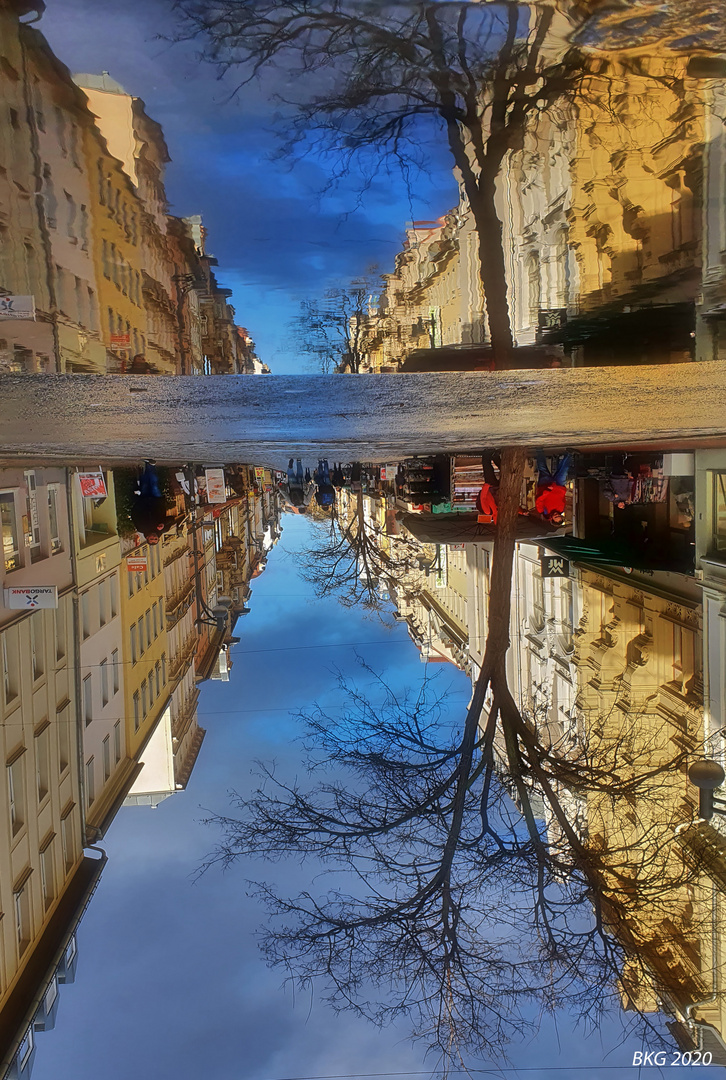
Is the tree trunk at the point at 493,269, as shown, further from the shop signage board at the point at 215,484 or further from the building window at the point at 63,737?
the building window at the point at 63,737

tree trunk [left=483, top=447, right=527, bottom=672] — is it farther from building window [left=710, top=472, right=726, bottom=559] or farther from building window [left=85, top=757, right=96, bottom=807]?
building window [left=85, top=757, right=96, bottom=807]

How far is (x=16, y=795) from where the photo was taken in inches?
221

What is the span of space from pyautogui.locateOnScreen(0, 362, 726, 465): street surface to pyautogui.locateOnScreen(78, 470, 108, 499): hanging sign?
259 mm

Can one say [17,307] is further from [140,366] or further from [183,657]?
[183,657]

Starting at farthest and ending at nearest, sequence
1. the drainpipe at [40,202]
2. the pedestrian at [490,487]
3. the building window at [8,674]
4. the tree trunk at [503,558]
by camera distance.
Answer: the pedestrian at [490,487] < the tree trunk at [503,558] < the building window at [8,674] < the drainpipe at [40,202]

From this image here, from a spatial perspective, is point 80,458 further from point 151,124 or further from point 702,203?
point 702,203

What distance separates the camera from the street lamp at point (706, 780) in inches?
194

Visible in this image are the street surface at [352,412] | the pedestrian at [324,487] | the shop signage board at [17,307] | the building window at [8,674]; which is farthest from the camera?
the pedestrian at [324,487]

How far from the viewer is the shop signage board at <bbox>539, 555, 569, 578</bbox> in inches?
275

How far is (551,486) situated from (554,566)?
1130mm

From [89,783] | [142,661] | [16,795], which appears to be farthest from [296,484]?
[16,795]

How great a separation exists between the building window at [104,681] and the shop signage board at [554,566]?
459 cm

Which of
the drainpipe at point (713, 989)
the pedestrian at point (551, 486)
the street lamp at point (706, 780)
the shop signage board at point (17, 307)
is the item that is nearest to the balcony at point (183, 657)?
the shop signage board at point (17, 307)

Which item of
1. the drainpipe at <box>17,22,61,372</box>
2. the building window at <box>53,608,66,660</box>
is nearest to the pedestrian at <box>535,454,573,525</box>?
the drainpipe at <box>17,22,61,372</box>
